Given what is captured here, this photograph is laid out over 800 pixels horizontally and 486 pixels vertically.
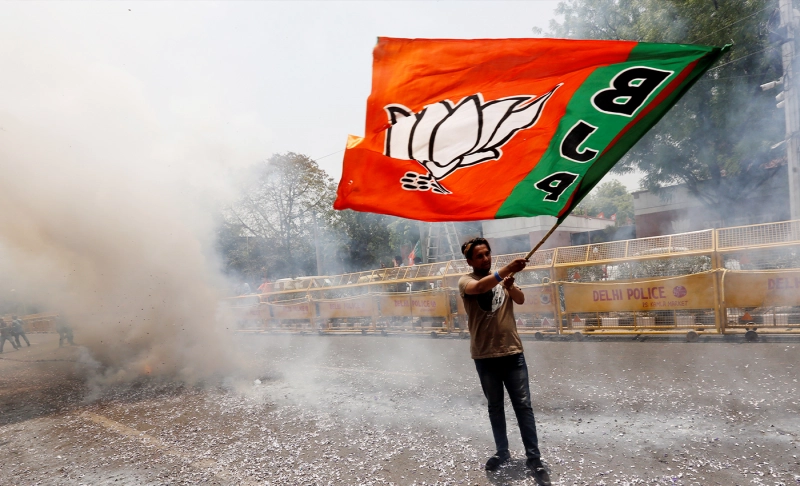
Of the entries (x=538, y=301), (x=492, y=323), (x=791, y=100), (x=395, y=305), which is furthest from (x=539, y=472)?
(x=791, y=100)

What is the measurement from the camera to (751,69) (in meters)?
13.1

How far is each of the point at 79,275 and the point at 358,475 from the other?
8.78m

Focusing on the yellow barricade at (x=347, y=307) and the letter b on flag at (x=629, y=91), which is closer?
the letter b on flag at (x=629, y=91)

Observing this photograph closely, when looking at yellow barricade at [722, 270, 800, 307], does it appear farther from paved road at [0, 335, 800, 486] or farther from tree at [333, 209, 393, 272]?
tree at [333, 209, 393, 272]

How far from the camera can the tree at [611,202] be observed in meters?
75.1

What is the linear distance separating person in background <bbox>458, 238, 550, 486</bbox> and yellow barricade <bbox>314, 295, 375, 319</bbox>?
33.0 feet

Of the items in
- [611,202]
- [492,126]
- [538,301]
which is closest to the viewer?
[492,126]

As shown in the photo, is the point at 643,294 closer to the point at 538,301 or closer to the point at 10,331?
the point at 538,301

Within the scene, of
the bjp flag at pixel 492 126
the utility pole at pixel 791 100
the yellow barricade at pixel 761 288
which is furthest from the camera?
the utility pole at pixel 791 100

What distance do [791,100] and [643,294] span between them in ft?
19.4

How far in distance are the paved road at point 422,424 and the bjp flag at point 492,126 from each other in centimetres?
201

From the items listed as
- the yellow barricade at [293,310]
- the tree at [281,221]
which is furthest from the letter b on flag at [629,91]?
the tree at [281,221]

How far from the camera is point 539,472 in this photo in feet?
11.1

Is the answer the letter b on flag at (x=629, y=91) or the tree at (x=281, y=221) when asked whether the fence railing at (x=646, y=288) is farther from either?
the tree at (x=281, y=221)
